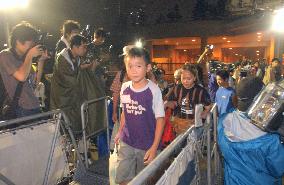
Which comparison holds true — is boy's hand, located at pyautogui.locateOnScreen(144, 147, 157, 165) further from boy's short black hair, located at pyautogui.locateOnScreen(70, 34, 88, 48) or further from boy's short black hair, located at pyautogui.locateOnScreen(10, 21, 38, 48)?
boy's short black hair, located at pyautogui.locateOnScreen(70, 34, 88, 48)

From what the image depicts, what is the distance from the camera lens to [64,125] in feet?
13.9

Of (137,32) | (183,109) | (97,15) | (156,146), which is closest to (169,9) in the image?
(137,32)

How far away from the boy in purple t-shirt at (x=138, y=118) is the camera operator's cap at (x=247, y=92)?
34.9 inches

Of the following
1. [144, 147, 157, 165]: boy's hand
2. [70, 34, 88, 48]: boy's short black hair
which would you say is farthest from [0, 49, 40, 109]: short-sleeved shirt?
[144, 147, 157, 165]: boy's hand

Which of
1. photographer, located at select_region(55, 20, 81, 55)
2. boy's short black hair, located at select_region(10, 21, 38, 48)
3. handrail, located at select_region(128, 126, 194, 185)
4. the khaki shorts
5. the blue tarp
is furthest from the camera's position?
photographer, located at select_region(55, 20, 81, 55)

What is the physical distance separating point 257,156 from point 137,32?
22301 millimetres

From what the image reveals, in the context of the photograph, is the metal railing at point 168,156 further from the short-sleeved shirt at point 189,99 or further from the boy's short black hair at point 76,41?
the boy's short black hair at point 76,41

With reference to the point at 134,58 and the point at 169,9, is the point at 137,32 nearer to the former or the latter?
the point at 169,9

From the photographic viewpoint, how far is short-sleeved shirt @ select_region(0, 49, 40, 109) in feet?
13.0

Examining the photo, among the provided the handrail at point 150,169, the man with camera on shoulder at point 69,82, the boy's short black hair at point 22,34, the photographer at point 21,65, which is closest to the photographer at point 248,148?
the handrail at point 150,169

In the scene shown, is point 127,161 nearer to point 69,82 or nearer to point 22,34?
point 69,82

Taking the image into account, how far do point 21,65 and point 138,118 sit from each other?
1789 millimetres

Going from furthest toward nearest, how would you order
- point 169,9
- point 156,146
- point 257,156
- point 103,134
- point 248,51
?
point 248,51
point 169,9
point 103,134
point 156,146
point 257,156

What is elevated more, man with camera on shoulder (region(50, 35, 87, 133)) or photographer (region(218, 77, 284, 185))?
man with camera on shoulder (region(50, 35, 87, 133))
